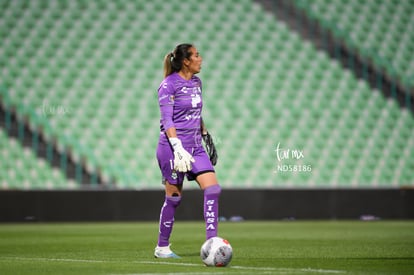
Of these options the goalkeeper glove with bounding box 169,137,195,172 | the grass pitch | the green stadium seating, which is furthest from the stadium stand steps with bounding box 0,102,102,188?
the goalkeeper glove with bounding box 169,137,195,172

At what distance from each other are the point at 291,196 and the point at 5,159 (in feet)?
17.9

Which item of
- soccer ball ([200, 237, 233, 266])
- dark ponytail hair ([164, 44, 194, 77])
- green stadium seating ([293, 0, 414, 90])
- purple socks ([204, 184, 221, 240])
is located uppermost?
green stadium seating ([293, 0, 414, 90])

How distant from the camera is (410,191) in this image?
15.8 meters

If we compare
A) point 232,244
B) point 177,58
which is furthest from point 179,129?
point 232,244

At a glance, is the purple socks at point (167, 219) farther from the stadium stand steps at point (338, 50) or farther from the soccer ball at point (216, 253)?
the stadium stand steps at point (338, 50)

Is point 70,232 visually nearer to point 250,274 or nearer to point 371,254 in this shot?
point 371,254

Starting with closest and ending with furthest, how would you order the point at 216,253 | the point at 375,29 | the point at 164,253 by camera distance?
the point at 216,253, the point at 164,253, the point at 375,29

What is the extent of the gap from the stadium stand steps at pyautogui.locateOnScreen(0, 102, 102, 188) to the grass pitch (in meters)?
2.46

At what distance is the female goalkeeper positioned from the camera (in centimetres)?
725

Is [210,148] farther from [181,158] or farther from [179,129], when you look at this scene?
[181,158]

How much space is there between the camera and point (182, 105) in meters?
7.44

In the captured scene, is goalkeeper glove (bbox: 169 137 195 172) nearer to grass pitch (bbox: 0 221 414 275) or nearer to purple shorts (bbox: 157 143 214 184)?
purple shorts (bbox: 157 143 214 184)

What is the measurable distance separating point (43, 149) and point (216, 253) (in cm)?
1098

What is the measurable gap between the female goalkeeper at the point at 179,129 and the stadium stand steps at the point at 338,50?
1272 cm
